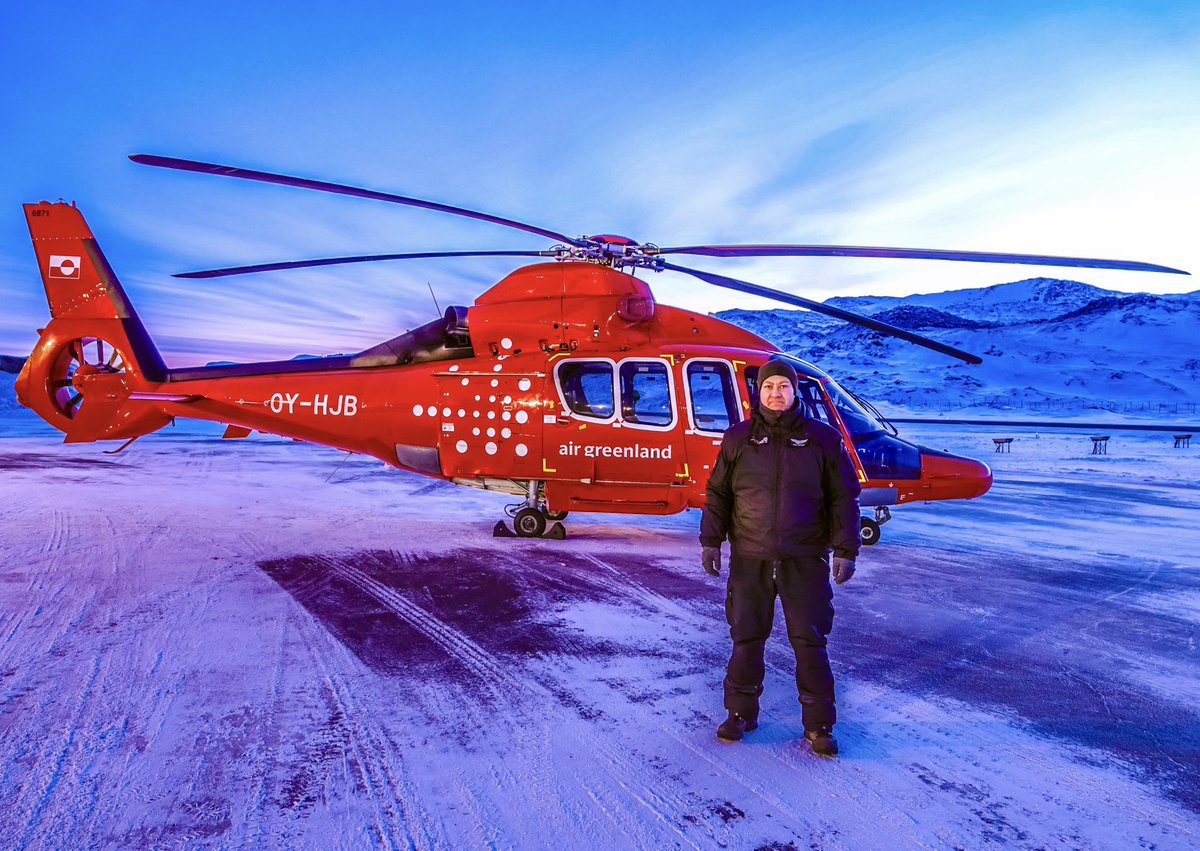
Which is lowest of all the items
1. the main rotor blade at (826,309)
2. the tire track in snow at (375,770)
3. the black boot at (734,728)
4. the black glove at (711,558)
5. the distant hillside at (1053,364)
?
the tire track in snow at (375,770)

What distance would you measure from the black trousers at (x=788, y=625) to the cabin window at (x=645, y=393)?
421 cm

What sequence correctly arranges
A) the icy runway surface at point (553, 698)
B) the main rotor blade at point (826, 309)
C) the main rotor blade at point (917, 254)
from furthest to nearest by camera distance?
the main rotor blade at point (826, 309)
the main rotor blade at point (917, 254)
the icy runway surface at point (553, 698)

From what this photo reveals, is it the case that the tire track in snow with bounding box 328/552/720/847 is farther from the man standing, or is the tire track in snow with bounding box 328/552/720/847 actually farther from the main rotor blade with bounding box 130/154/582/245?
the main rotor blade with bounding box 130/154/582/245

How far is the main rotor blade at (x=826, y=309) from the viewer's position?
20.4ft

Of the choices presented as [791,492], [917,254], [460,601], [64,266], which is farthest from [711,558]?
[64,266]

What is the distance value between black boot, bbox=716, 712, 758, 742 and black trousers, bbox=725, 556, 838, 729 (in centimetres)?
3

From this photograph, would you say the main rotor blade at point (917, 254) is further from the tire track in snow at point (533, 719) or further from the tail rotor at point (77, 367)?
the tail rotor at point (77, 367)

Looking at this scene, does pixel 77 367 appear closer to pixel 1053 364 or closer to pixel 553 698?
Answer: pixel 553 698

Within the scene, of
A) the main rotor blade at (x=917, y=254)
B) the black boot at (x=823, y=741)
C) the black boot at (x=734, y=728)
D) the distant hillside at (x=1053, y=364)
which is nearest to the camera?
the black boot at (x=823, y=741)

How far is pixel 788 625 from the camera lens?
311 cm

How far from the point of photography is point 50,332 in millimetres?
8336

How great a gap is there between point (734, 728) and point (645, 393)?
456cm

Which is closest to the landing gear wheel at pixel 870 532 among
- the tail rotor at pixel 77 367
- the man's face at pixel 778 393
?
the man's face at pixel 778 393

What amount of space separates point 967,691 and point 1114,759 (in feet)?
2.57
